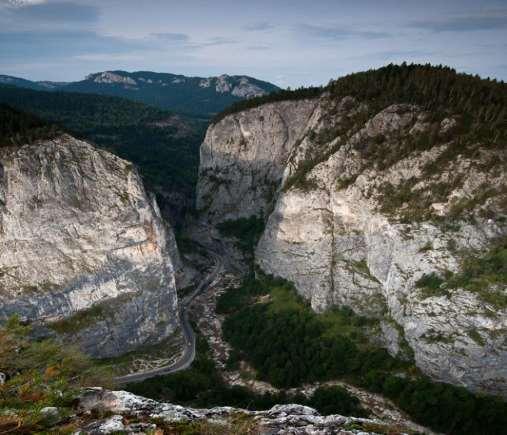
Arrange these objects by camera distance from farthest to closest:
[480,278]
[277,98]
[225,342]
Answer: [277,98], [225,342], [480,278]

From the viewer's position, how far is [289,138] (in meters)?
99.8

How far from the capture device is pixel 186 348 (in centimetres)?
6456

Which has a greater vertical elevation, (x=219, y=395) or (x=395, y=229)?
(x=395, y=229)

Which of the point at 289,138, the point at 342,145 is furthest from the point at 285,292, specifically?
the point at 289,138

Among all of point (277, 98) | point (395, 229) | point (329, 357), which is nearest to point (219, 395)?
point (329, 357)

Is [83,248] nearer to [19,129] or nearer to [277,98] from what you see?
[19,129]

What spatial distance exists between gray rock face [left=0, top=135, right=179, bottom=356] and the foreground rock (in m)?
43.8

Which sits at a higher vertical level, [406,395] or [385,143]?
[385,143]

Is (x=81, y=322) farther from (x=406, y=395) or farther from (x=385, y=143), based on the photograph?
(x=385, y=143)

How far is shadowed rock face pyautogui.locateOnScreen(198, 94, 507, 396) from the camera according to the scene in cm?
4862

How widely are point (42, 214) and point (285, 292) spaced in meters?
41.2

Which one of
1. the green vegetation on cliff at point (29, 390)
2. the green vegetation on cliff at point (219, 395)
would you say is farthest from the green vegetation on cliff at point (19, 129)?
the green vegetation on cliff at point (29, 390)

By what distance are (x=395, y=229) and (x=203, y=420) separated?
49055mm

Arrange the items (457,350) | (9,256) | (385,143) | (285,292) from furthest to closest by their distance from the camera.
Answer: (285,292), (385,143), (9,256), (457,350)
